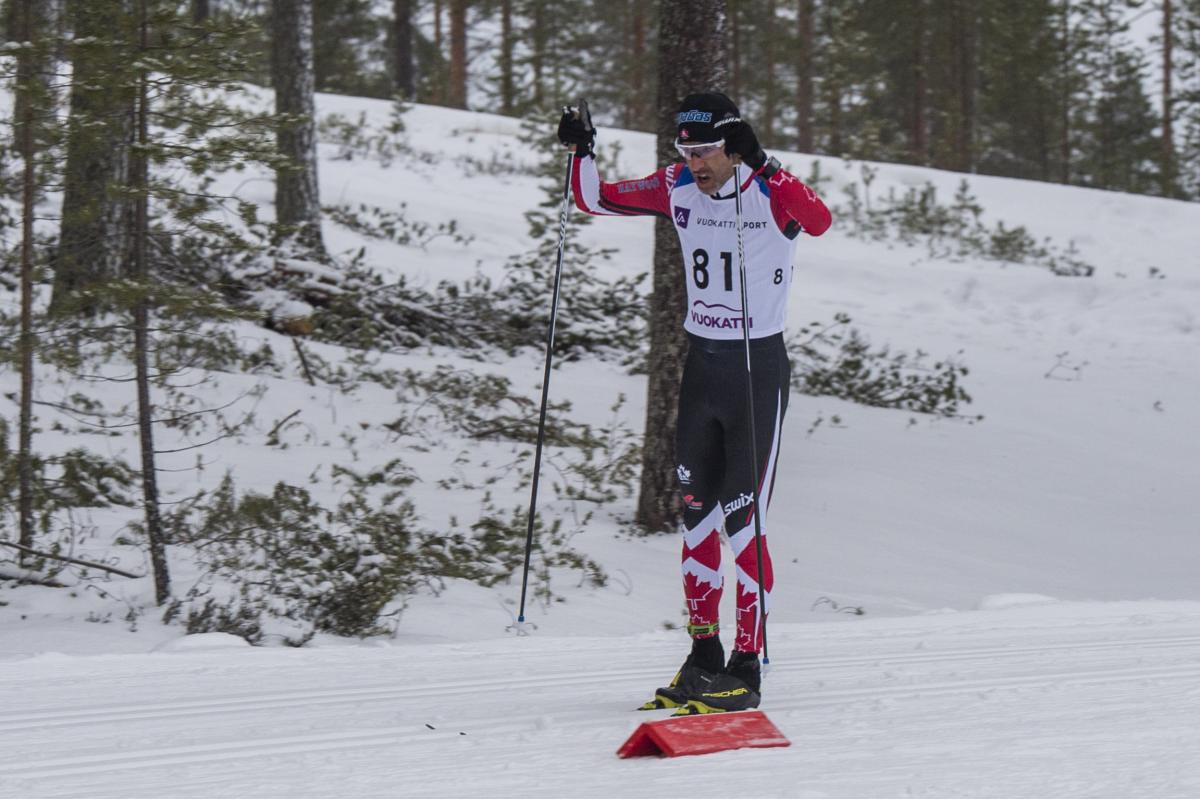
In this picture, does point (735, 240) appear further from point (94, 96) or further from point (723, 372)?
point (94, 96)

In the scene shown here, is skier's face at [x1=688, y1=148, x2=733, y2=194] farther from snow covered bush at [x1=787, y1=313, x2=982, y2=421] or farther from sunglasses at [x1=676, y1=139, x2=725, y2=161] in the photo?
snow covered bush at [x1=787, y1=313, x2=982, y2=421]

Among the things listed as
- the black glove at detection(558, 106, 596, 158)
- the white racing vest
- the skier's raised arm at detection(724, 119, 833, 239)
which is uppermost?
the black glove at detection(558, 106, 596, 158)

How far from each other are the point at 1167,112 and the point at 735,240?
1184 inches

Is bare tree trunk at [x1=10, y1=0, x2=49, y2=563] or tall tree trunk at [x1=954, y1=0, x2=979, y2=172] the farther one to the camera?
tall tree trunk at [x1=954, y1=0, x2=979, y2=172]

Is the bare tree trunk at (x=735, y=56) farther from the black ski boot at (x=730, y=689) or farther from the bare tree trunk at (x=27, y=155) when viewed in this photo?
the black ski boot at (x=730, y=689)

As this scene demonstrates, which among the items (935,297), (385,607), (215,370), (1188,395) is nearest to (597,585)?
(385,607)

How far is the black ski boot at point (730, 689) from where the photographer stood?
4.63 metres

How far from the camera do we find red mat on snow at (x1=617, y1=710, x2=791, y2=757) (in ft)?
13.5

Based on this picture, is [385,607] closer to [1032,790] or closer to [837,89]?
[1032,790]

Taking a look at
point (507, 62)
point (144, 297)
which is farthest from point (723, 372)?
point (507, 62)

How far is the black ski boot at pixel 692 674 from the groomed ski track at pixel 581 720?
81 mm

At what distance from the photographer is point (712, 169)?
15.7 ft

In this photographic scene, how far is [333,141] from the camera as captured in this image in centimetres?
2080

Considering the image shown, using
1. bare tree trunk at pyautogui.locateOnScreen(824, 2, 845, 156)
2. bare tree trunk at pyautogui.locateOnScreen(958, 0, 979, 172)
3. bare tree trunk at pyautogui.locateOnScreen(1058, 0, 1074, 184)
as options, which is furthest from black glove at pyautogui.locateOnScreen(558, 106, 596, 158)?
bare tree trunk at pyautogui.locateOnScreen(1058, 0, 1074, 184)
